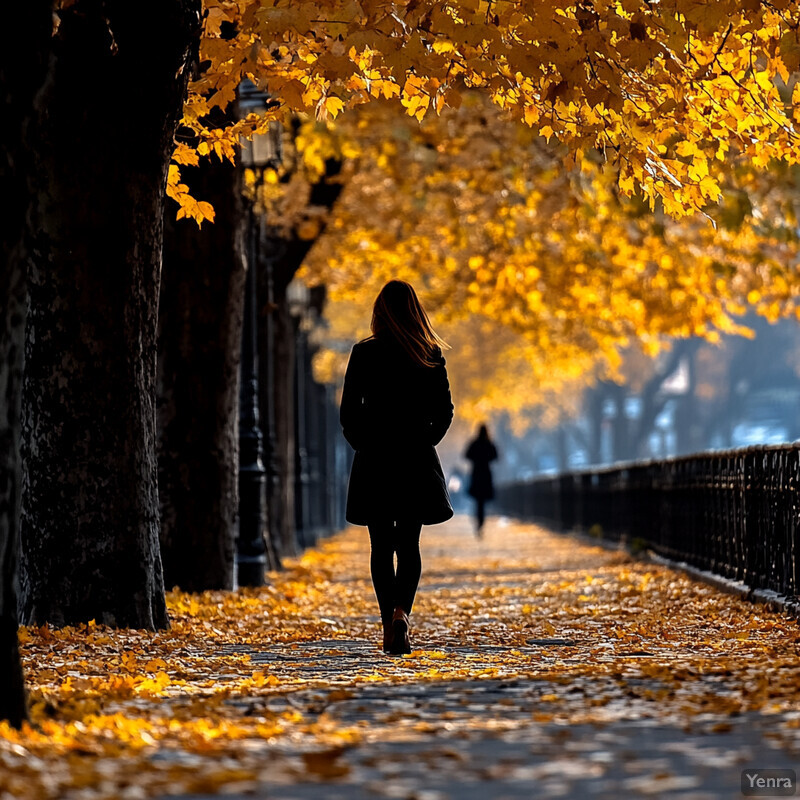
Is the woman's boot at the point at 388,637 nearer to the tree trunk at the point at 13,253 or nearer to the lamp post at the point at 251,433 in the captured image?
the tree trunk at the point at 13,253

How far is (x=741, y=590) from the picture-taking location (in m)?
12.7

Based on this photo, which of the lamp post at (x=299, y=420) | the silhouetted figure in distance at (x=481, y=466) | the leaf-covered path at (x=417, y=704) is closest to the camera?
the leaf-covered path at (x=417, y=704)

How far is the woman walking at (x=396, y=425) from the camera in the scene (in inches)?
352

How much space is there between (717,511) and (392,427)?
239 inches

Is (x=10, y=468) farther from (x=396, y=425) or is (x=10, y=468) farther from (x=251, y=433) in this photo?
(x=251, y=433)

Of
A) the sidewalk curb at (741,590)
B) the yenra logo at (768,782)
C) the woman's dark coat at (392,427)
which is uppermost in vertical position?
the woman's dark coat at (392,427)

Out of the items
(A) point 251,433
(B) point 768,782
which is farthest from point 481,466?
(B) point 768,782

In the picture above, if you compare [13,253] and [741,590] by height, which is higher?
[13,253]

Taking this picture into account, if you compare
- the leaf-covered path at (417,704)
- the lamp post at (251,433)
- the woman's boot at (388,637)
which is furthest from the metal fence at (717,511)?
the lamp post at (251,433)

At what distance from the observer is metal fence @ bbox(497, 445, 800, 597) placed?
37.3 feet

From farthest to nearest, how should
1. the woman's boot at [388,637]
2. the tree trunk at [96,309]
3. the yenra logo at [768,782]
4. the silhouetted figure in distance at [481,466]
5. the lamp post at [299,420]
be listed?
the silhouetted figure in distance at [481,466]
the lamp post at [299,420]
the tree trunk at [96,309]
the woman's boot at [388,637]
the yenra logo at [768,782]

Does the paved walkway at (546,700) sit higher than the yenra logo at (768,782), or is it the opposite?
the yenra logo at (768,782)

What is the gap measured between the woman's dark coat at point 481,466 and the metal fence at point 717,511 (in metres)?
2.23

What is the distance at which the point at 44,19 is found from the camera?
616 centimetres
